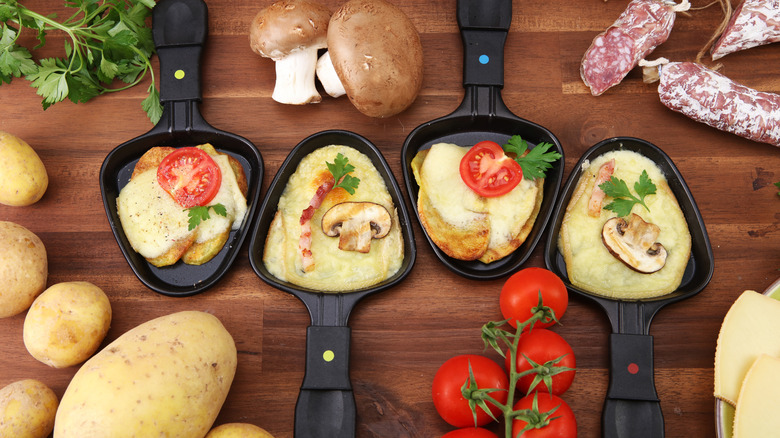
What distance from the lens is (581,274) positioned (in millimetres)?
2277

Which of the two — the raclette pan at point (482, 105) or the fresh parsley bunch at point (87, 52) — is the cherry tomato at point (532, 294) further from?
the fresh parsley bunch at point (87, 52)

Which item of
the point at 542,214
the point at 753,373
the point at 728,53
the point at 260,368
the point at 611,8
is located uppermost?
the point at 611,8

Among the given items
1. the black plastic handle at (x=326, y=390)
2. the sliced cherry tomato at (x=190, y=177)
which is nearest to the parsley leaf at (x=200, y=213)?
the sliced cherry tomato at (x=190, y=177)

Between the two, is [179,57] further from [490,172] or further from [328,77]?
[490,172]

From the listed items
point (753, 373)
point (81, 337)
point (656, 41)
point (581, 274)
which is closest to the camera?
point (753, 373)

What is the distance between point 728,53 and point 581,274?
1.31 meters

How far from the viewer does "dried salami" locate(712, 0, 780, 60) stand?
245cm

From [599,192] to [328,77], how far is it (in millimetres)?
1254

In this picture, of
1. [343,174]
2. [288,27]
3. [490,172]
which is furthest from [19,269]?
[490,172]

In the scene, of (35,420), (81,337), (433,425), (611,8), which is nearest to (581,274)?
(433,425)

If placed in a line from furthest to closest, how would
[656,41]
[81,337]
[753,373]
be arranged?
[656,41] → [81,337] → [753,373]

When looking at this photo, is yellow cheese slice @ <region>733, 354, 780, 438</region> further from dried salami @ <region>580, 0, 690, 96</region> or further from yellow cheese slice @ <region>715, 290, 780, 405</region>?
dried salami @ <region>580, 0, 690, 96</region>

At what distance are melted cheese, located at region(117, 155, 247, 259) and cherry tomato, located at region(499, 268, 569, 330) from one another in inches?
46.2

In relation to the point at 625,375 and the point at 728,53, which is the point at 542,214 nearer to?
the point at 625,375
